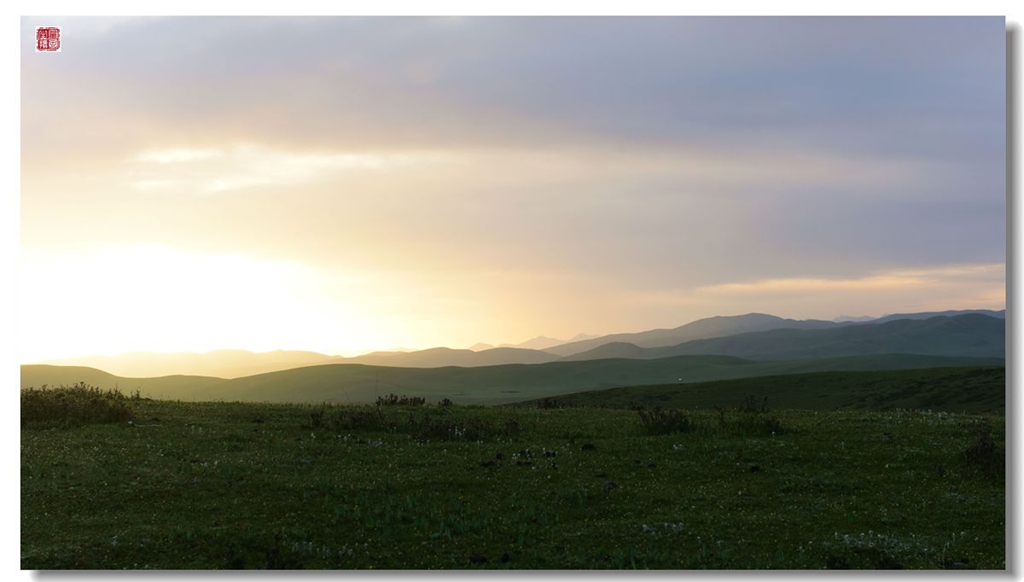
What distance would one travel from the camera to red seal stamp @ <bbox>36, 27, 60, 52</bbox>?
53.1ft

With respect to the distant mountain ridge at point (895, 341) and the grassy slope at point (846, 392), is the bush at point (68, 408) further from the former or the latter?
the distant mountain ridge at point (895, 341)

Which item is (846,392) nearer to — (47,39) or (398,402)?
(398,402)

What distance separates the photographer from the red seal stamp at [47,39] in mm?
16188

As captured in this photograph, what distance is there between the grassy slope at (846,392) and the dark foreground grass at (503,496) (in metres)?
16.9

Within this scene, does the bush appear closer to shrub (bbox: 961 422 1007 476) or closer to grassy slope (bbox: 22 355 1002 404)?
shrub (bbox: 961 422 1007 476)

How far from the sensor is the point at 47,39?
16.3 m

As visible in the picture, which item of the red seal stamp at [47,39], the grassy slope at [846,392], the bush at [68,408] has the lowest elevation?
the grassy slope at [846,392]

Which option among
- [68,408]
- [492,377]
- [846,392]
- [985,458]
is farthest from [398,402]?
[492,377]

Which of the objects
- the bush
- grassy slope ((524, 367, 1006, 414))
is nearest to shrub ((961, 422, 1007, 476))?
grassy slope ((524, 367, 1006, 414))

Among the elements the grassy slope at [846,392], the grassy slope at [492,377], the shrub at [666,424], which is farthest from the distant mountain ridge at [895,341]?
the shrub at [666,424]

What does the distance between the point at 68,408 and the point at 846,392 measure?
44795 millimetres

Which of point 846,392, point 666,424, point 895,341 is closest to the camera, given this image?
point 666,424
